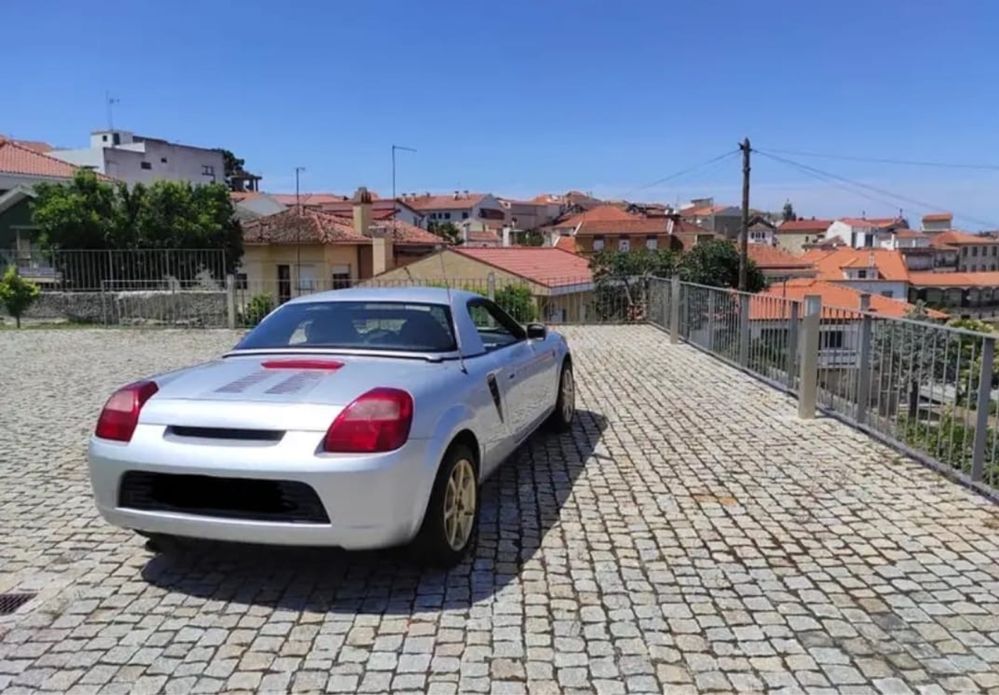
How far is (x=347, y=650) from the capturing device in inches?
126

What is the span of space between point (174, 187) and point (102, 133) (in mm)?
47682

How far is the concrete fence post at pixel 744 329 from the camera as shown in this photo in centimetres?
1030

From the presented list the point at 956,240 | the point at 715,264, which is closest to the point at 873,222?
the point at 956,240

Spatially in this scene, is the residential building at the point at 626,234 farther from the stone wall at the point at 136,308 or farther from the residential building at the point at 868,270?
the stone wall at the point at 136,308

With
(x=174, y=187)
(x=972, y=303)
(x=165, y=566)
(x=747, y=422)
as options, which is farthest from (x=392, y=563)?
(x=972, y=303)

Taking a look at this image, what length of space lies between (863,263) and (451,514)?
74.1 meters

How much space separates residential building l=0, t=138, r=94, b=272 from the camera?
2120cm

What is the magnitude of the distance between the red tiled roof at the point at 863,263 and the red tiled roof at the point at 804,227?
47534mm

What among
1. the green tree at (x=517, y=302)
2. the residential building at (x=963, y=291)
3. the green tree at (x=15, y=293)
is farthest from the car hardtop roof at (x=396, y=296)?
the residential building at (x=963, y=291)

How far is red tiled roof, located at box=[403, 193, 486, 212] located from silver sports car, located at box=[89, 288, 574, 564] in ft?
326

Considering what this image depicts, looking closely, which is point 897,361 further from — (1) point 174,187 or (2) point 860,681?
(1) point 174,187

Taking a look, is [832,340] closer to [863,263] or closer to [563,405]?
[563,405]

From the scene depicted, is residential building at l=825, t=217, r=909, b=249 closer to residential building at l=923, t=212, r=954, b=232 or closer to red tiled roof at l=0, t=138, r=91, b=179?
residential building at l=923, t=212, r=954, b=232

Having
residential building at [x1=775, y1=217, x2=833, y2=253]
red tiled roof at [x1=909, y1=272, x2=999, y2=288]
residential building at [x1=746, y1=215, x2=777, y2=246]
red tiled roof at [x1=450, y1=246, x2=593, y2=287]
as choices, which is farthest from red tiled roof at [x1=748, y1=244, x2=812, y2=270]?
residential building at [x1=775, y1=217, x2=833, y2=253]
